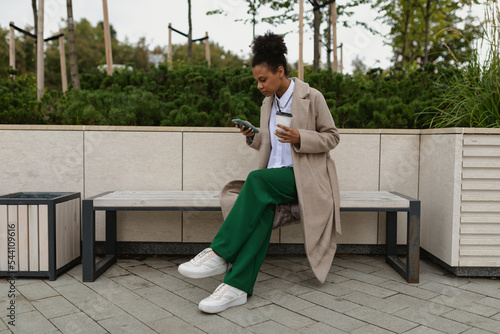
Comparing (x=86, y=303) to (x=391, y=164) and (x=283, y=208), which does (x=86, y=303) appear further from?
(x=391, y=164)

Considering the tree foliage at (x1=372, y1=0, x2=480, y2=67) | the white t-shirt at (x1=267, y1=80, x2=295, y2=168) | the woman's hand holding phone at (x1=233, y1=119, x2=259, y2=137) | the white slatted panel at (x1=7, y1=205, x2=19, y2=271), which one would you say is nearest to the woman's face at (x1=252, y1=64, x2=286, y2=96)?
the white t-shirt at (x1=267, y1=80, x2=295, y2=168)

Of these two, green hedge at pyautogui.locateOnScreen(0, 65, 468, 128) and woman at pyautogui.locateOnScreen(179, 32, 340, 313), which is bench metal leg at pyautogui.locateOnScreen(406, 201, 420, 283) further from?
green hedge at pyautogui.locateOnScreen(0, 65, 468, 128)

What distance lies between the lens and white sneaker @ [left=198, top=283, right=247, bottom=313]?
8.05ft

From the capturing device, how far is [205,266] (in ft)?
8.57

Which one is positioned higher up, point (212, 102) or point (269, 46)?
point (269, 46)

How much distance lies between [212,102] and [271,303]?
2.43m

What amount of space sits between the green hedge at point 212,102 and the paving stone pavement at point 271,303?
4.59ft

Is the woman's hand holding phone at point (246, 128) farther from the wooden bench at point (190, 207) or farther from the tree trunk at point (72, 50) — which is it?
the tree trunk at point (72, 50)

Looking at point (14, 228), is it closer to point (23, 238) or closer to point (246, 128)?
point (23, 238)

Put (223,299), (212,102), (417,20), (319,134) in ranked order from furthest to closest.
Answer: (417,20) → (212,102) → (319,134) → (223,299)

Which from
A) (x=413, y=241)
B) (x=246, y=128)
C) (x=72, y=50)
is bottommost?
(x=413, y=241)

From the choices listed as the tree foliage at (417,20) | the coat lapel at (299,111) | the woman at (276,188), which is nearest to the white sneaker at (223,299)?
the woman at (276,188)

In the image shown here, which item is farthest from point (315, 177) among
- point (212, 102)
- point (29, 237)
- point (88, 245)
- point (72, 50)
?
point (72, 50)

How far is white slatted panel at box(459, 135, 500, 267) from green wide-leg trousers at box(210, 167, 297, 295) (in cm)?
147
